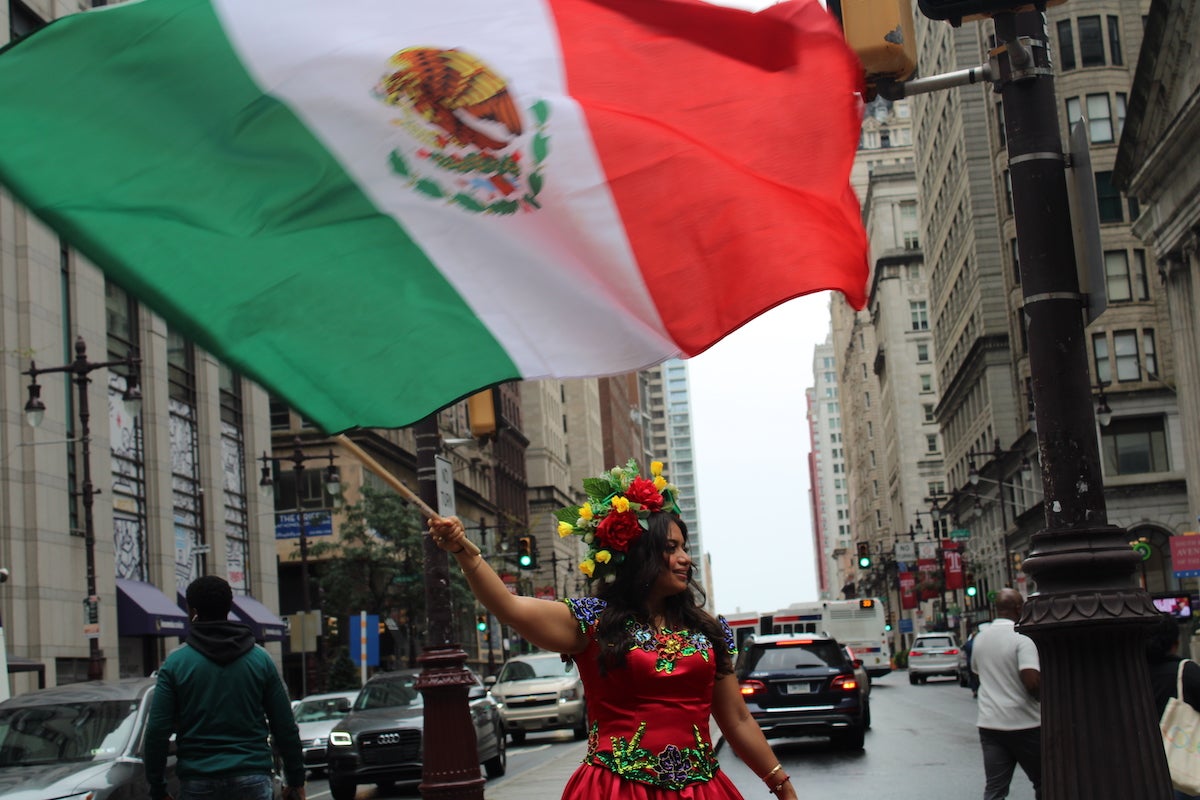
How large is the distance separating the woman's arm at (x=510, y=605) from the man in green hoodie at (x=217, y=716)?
2.97m

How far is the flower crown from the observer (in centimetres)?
552

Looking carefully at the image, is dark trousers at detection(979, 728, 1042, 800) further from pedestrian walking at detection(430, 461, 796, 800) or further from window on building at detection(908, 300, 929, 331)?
window on building at detection(908, 300, 929, 331)

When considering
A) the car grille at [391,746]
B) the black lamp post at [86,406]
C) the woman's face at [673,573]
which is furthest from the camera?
the black lamp post at [86,406]

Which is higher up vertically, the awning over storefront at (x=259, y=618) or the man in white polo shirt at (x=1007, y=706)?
the awning over storefront at (x=259, y=618)

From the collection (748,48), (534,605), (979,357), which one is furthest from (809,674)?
(979,357)

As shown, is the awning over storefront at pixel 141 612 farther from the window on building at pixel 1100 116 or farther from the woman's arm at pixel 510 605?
the window on building at pixel 1100 116

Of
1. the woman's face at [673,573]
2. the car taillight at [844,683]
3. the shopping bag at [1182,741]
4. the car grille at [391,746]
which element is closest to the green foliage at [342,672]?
the car grille at [391,746]

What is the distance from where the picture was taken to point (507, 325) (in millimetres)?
6340

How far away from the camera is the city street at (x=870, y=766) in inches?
667

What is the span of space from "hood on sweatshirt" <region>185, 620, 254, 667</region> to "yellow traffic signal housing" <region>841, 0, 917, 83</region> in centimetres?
423

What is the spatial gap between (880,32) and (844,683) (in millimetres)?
17517

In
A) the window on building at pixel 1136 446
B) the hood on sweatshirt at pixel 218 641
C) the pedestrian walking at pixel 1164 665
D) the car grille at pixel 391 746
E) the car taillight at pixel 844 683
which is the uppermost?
the window on building at pixel 1136 446

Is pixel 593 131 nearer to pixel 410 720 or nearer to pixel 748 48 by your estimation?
pixel 748 48

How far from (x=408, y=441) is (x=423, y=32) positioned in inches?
2733
